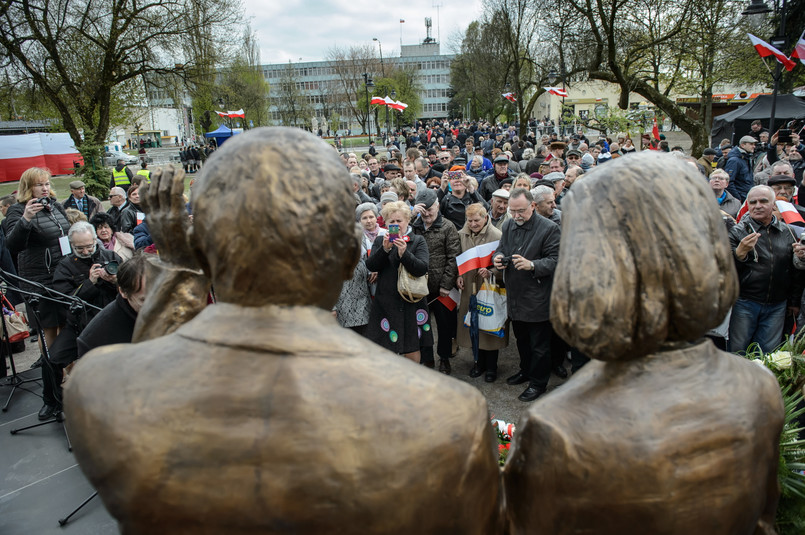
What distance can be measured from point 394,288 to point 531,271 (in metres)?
1.32

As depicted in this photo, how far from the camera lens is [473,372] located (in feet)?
21.0

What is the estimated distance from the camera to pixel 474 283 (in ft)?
20.3

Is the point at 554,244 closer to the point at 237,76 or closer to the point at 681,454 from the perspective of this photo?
the point at 681,454

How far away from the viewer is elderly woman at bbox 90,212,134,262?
21.0 feet

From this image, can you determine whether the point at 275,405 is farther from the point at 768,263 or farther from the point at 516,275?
the point at 768,263

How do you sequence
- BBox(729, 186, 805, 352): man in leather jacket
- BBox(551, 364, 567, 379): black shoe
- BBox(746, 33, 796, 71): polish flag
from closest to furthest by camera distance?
BBox(729, 186, 805, 352): man in leather jacket, BBox(551, 364, 567, 379): black shoe, BBox(746, 33, 796, 71): polish flag

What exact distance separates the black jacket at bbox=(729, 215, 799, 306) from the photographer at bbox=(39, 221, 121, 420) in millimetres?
5547

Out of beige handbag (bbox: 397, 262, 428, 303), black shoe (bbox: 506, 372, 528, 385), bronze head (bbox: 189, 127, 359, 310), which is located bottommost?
black shoe (bbox: 506, 372, 528, 385)

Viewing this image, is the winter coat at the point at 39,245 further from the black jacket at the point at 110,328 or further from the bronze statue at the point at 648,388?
the bronze statue at the point at 648,388

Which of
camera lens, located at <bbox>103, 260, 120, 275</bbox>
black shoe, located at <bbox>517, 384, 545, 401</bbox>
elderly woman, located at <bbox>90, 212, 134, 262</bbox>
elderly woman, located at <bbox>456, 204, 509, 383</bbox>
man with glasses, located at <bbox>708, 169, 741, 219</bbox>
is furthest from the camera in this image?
man with glasses, located at <bbox>708, 169, 741, 219</bbox>

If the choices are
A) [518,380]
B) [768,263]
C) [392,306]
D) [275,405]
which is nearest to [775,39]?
Answer: [768,263]

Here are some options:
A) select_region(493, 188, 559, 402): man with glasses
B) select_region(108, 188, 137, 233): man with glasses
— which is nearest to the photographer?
select_region(108, 188, 137, 233): man with glasses

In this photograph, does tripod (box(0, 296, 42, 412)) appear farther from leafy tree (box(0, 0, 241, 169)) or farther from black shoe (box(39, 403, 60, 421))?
leafy tree (box(0, 0, 241, 169))

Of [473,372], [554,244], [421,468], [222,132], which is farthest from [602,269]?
[222,132]
